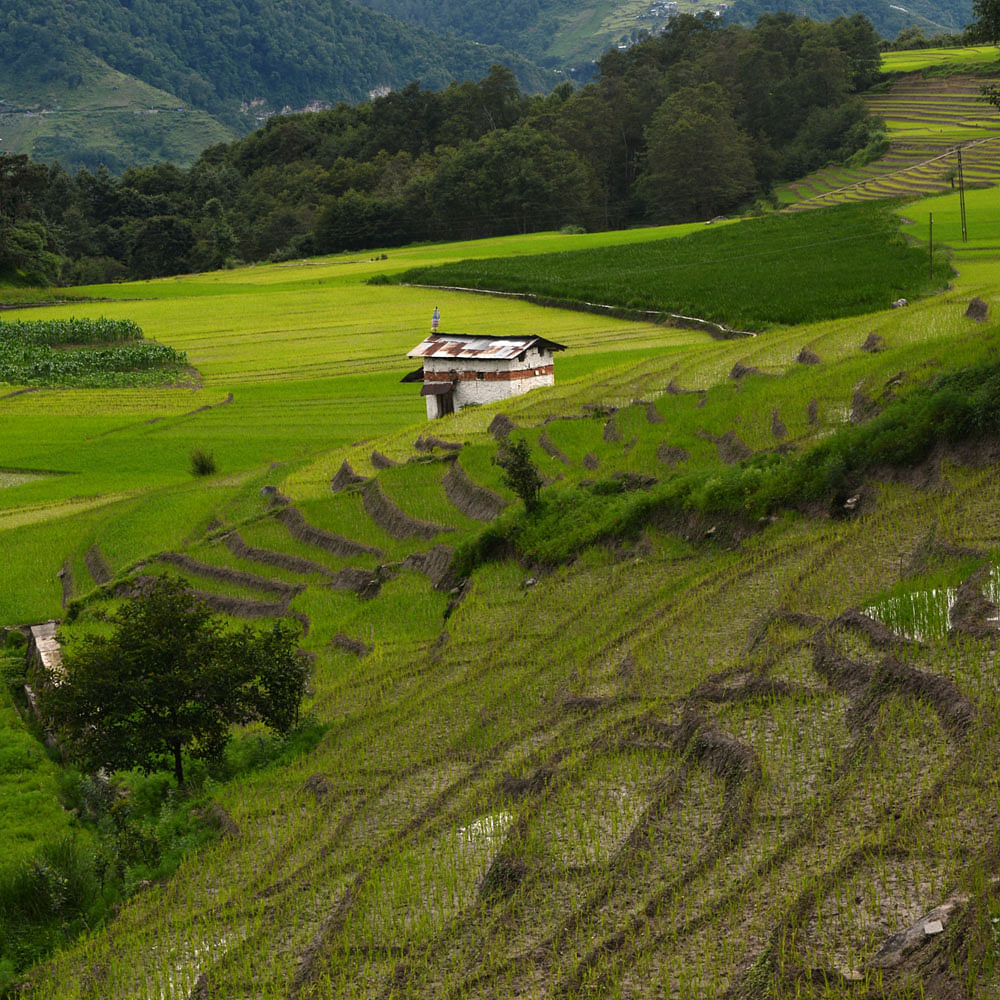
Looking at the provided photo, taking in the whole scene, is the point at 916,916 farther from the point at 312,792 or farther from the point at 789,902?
the point at 312,792

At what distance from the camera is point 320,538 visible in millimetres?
23891

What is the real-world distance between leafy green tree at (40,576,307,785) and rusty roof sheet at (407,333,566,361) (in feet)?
72.3

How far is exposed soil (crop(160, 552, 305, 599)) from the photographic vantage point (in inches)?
850

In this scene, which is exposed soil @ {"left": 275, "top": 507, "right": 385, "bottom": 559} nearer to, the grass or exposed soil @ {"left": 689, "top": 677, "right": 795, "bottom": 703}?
exposed soil @ {"left": 689, "top": 677, "right": 795, "bottom": 703}

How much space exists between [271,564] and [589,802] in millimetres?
13696

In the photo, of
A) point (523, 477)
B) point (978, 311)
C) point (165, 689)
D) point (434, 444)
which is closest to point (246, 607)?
point (523, 477)

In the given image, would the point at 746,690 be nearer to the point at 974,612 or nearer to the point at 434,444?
the point at 974,612

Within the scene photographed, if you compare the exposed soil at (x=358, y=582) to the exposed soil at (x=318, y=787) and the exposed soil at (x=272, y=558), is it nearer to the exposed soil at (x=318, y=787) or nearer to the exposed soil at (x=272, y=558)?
the exposed soil at (x=272, y=558)

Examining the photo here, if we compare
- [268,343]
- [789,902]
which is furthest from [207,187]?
[789,902]

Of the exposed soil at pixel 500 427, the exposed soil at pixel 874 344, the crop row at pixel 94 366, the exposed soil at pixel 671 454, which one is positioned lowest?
the exposed soil at pixel 671 454

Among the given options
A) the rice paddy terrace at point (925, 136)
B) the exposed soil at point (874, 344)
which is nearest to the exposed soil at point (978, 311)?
the exposed soil at point (874, 344)

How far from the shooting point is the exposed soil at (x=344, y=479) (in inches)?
1062

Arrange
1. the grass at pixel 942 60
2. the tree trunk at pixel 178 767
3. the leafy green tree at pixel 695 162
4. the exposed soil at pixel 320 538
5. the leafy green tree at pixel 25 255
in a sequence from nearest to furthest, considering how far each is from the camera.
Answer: the tree trunk at pixel 178 767, the exposed soil at pixel 320 538, the leafy green tree at pixel 25 255, the leafy green tree at pixel 695 162, the grass at pixel 942 60

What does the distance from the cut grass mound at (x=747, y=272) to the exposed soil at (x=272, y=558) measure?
21.9m
